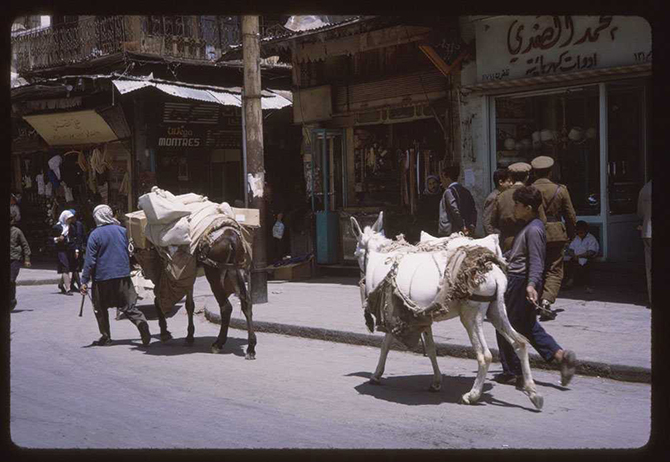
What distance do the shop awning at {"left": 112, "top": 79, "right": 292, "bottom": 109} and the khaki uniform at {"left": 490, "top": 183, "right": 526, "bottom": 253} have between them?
1073 cm

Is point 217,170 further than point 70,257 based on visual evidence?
Yes

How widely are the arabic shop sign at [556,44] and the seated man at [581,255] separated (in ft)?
8.02

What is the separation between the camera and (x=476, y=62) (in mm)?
13531

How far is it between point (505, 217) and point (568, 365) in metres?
1.99

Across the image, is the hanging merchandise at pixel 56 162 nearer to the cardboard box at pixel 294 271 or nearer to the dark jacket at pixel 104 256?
the cardboard box at pixel 294 271

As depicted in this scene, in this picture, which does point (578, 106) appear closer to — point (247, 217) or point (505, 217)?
point (505, 217)

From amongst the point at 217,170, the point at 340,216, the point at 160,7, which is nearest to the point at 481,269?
the point at 160,7

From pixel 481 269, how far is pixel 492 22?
Answer: 25.4ft

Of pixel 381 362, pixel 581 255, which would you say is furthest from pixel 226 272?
pixel 581 255

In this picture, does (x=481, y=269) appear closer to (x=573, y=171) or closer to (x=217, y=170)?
(x=573, y=171)

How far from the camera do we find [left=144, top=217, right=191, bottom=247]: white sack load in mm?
9109

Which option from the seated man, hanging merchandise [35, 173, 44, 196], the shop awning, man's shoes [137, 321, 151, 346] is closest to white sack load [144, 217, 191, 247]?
man's shoes [137, 321, 151, 346]

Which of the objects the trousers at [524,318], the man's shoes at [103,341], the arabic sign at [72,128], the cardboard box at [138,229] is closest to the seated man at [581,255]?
the trousers at [524,318]

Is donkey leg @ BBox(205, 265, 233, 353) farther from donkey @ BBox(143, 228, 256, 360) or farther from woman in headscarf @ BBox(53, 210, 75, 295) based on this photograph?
woman in headscarf @ BBox(53, 210, 75, 295)
